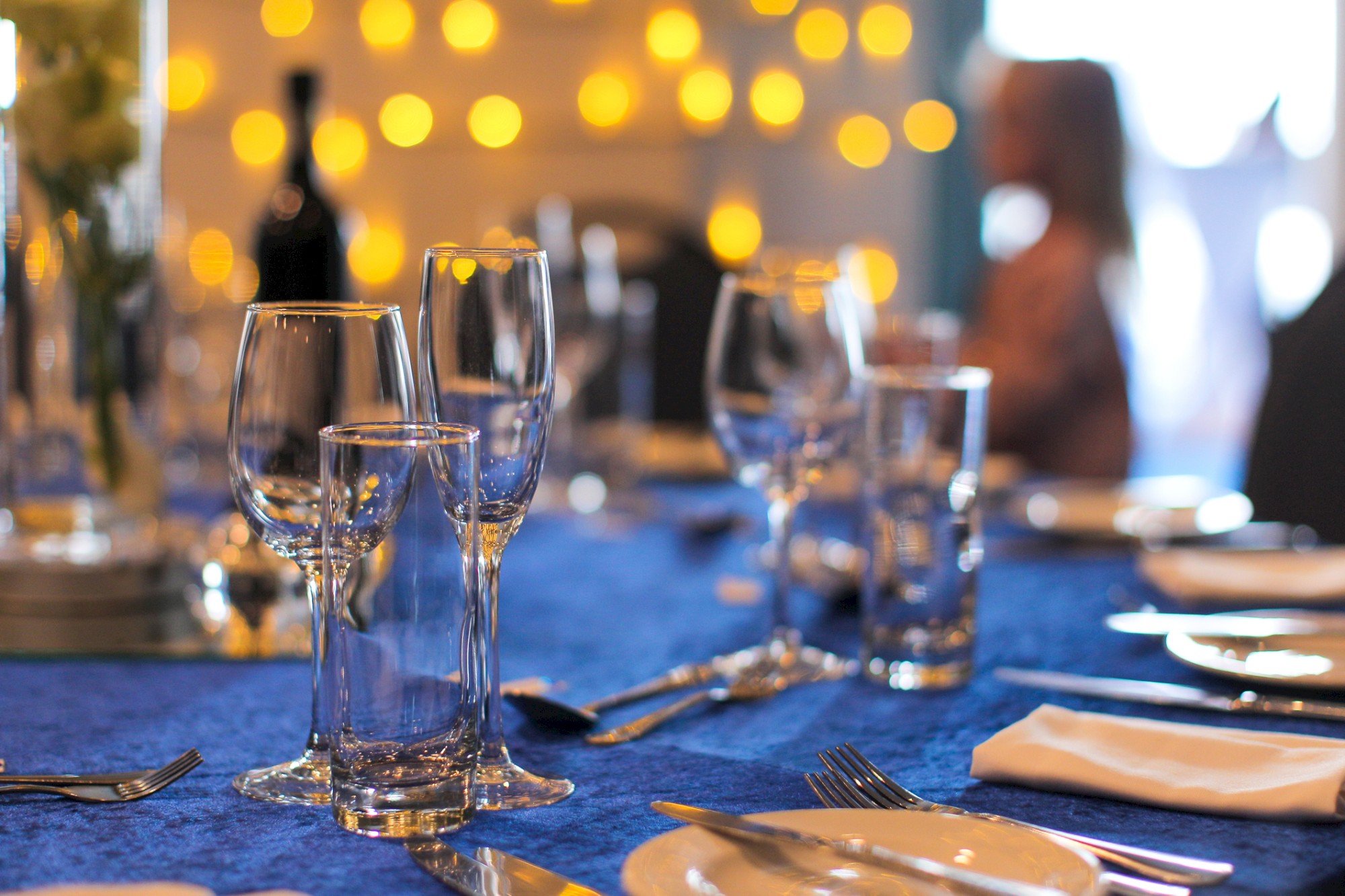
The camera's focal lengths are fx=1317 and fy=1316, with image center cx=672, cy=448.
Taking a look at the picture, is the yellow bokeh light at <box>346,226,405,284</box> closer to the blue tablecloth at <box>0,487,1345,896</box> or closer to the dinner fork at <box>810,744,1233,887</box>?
the blue tablecloth at <box>0,487,1345,896</box>

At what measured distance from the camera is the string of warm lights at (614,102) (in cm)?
388

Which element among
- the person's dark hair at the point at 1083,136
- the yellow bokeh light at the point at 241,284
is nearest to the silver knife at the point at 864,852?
the yellow bokeh light at the point at 241,284

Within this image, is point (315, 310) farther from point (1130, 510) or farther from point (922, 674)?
point (1130, 510)

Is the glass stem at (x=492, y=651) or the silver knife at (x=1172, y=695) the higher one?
the glass stem at (x=492, y=651)

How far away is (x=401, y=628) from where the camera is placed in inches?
22.6

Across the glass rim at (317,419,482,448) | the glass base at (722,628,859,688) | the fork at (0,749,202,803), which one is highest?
the glass rim at (317,419,482,448)

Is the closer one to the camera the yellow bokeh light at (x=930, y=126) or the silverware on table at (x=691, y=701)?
the silverware on table at (x=691, y=701)

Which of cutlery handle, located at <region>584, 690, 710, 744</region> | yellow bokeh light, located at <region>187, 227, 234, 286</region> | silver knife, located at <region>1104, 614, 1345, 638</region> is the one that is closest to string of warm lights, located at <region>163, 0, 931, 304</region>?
yellow bokeh light, located at <region>187, 227, 234, 286</region>

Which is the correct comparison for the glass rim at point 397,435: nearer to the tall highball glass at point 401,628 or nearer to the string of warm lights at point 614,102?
the tall highball glass at point 401,628

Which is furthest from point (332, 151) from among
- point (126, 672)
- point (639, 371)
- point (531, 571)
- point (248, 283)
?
point (126, 672)

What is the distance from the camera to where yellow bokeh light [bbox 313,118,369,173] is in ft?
12.9

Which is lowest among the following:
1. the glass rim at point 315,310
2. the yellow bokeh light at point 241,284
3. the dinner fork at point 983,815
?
the dinner fork at point 983,815

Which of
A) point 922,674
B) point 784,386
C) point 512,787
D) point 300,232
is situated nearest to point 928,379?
point 784,386

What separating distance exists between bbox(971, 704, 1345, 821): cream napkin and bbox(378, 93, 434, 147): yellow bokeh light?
355 centimetres
